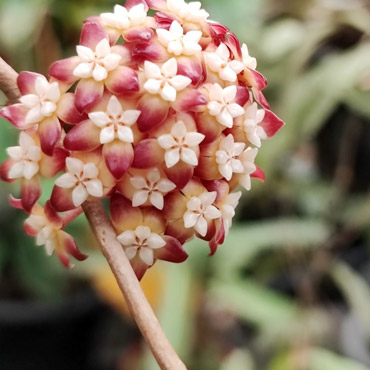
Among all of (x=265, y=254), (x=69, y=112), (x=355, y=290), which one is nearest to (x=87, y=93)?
(x=69, y=112)

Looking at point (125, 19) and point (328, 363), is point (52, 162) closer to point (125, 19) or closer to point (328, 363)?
point (125, 19)

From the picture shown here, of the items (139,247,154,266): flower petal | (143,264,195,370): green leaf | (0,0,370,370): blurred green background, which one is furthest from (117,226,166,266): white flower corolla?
(143,264,195,370): green leaf

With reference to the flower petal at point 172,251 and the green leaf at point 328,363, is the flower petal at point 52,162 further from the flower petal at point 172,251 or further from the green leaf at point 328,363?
the green leaf at point 328,363

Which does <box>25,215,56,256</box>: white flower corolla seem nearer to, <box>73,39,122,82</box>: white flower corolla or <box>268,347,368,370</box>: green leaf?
<box>73,39,122,82</box>: white flower corolla

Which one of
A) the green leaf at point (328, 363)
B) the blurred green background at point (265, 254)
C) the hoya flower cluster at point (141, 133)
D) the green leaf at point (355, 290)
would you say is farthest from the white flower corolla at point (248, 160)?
the green leaf at point (355, 290)

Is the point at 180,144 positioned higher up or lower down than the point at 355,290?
higher up

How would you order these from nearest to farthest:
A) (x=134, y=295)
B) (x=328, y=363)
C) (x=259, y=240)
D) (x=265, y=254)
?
(x=134, y=295)
(x=328, y=363)
(x=259, y=240)
(x=265, y=254)
